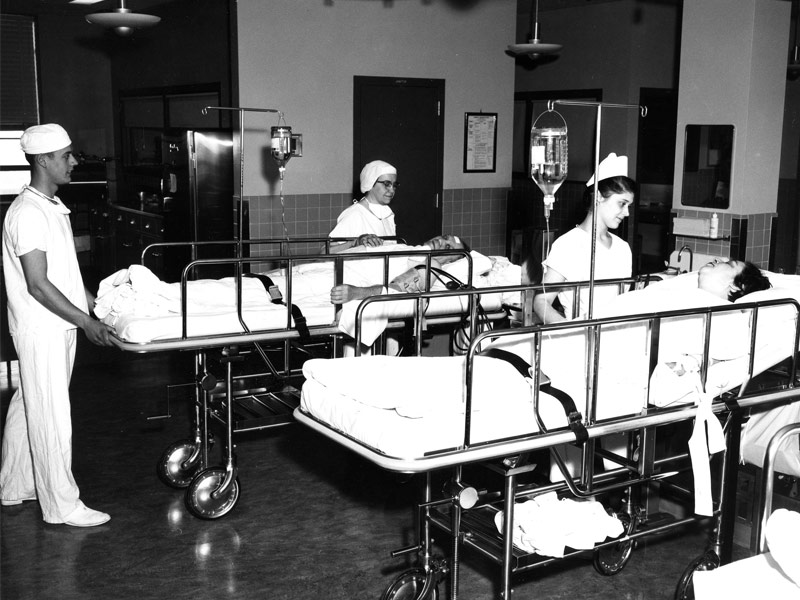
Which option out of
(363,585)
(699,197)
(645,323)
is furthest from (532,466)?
(699,197)

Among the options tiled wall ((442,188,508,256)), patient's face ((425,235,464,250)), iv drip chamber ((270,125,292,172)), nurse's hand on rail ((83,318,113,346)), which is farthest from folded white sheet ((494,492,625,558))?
tiled wall ((442,188,508,256))

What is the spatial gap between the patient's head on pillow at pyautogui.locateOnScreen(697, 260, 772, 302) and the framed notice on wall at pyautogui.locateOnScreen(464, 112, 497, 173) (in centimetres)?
469

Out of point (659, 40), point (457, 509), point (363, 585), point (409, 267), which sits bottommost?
point (363, 585)

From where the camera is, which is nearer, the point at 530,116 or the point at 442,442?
the point at 442,442

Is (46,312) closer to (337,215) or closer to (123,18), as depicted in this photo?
(123,18)

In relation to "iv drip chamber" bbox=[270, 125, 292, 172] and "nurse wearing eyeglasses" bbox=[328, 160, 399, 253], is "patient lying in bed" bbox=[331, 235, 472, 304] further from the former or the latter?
"iv drip chamber" bbox=[270, 125, 292, 172]

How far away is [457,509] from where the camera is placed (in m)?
2.87

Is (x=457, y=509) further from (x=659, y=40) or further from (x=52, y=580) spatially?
(x=659, y=40)

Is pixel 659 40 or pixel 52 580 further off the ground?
pixel 659 40

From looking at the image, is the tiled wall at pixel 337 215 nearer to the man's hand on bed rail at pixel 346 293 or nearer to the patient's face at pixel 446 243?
the patient's face at pixel 446 243

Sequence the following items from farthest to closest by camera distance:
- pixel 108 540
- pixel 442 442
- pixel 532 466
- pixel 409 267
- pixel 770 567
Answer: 1. pixel 409 267
2. pixel 108 540
3. pixel 532 466
4. pixel 442 442
5. pixel 770 567

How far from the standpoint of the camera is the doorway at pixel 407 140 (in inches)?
296

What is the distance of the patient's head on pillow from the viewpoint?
3.61 m

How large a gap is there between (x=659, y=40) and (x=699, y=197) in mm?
3141
